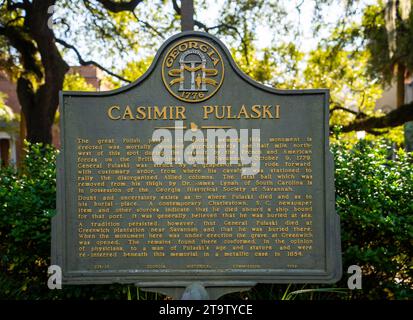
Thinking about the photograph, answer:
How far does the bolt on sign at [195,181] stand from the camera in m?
4.98

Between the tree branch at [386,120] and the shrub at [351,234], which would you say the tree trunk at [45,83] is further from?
the tree branch at [386,120]

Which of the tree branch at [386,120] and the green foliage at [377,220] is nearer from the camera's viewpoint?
the green foliage at [377,220]

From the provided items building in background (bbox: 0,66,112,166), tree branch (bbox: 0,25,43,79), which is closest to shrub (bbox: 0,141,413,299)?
tree branch (bbox: 0,25,43,79)

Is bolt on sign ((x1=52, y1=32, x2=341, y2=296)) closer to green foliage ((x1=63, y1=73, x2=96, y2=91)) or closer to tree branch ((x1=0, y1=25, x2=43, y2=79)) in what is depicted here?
tree branch ((x1=0, y1=25, x2=43, y2=79))

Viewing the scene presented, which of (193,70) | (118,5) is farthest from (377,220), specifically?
(118,5)

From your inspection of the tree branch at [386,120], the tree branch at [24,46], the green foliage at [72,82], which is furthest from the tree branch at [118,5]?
the tree branch at [386,120]

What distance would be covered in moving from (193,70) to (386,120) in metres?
12.7

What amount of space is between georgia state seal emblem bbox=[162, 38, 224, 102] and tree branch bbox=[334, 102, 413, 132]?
12.5 m

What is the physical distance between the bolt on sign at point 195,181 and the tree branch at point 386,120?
1207cm

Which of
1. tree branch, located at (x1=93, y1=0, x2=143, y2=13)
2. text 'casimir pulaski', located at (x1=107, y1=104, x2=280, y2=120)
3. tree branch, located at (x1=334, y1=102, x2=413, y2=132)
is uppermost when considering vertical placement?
tree branch, located at (x1=93, y1=0, x2=143, y2=13)

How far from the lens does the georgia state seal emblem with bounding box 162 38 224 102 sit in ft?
16.5

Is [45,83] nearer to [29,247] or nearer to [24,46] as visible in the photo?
[24,46]
